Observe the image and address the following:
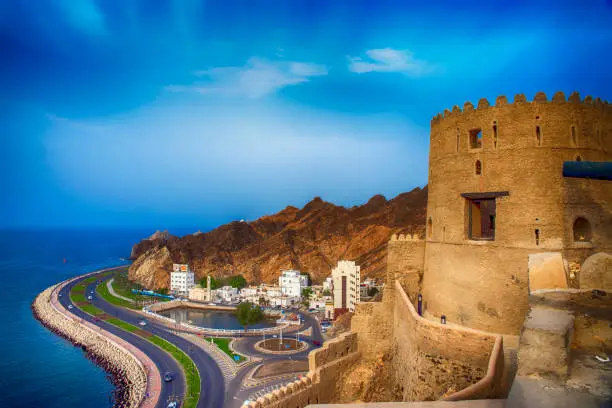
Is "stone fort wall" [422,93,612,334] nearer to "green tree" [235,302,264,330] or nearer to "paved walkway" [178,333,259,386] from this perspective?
"paved walkway" [178,333,259,386]

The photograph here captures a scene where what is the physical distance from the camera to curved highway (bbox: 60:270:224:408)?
48531 mm

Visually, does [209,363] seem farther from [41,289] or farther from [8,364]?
[41,289]

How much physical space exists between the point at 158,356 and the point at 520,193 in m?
59.7

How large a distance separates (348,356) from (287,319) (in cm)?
6689

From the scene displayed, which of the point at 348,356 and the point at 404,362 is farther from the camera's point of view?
the point at 348,356

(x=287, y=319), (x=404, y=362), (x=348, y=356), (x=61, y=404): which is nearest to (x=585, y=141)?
(x=404, y=362)

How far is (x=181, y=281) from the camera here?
389ft

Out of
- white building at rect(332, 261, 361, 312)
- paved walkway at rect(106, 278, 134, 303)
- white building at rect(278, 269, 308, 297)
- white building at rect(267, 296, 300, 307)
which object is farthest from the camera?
paved walkway at rect(106, 278, 134, 303)

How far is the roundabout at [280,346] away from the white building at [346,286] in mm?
15891

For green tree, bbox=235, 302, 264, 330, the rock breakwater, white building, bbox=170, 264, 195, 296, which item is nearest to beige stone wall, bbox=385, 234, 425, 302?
the rock breakwater

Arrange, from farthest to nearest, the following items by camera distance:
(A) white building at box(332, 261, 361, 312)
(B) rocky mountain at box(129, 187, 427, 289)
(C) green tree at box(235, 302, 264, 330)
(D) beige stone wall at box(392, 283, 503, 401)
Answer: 1. (B) rocky mountain at box(129, 187, 427, 289)
2. (A) white building at box(332, 261, 361, 312)
3. (C) green tree at box(235, 302, 264, 330)
4. (D) beige stone wall at box(392, 283, 503, 401)

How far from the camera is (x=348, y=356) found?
19.8 metres

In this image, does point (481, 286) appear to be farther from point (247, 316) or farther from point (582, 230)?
point (247, 316)

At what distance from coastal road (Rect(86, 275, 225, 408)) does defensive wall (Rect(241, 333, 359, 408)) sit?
31437 mm
